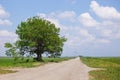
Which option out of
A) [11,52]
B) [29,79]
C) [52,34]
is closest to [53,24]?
[52,34]

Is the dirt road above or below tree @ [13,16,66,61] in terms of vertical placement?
below

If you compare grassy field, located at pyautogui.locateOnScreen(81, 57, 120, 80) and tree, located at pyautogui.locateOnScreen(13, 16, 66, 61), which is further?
→ tree, located at pyautogui.locateOnScreen(13, 16, 66, 61)

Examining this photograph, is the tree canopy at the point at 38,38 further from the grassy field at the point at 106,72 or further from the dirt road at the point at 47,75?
the dirt road at the point at 47,75

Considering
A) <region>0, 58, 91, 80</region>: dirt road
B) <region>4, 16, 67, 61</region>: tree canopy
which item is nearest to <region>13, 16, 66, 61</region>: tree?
<region>4, 16, 67, 61</region>: tree canopy

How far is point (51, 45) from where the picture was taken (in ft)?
281

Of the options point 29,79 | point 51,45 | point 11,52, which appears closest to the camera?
point 29,79

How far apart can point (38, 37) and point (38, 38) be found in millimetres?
616

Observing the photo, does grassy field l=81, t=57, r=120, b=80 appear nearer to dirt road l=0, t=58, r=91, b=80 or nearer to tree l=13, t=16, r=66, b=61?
dirt road l=0, t=58, r=91, b=80

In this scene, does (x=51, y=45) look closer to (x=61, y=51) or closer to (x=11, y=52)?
(x=61, y=51)

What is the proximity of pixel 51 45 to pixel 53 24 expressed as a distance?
589 cm

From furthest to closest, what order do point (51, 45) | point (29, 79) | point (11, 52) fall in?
point (51, 45), point (11, 52), point (29, 79)

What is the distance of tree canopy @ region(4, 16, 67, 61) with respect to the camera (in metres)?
82.2

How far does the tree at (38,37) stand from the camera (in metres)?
82.3

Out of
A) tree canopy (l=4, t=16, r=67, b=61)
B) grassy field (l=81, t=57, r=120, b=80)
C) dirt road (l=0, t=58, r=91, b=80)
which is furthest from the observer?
tree canopy (l=4, t=16, r=67, b=61)
